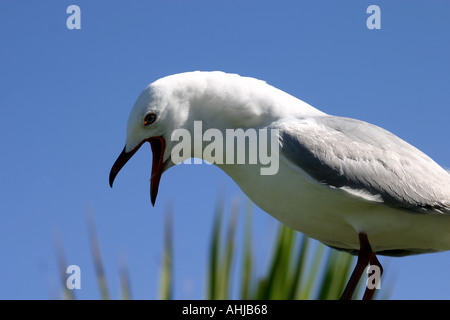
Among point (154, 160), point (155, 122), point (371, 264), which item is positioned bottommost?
point (371, 264)

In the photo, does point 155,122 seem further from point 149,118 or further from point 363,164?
point 363,164

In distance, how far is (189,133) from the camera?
353 cm

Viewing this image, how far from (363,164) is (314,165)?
28 cm

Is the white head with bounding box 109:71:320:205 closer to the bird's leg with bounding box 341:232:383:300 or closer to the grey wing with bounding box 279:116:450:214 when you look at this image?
the grey wing with bounding box 279:116:450:214

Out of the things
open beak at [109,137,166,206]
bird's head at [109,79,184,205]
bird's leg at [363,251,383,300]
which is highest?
bird's head at [109,79,184,205]

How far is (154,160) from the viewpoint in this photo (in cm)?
362

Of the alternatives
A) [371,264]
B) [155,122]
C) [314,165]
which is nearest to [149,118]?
[155,122]

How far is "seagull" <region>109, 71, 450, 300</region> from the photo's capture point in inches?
130

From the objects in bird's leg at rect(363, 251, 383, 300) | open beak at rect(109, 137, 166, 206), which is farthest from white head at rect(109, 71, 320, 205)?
bird's leg at rect(363, 251, 383, 300)

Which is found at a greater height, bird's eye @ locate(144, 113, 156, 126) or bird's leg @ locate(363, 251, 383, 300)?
bird's eye @ locate(144, 113, 156, 126)

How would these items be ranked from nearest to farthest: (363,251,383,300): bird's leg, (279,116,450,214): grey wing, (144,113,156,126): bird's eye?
(279,116,450,214): grey wing, (144,113,156,126): bird's eye, (363,251,383,300): bird's leg

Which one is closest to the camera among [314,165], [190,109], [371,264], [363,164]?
[314,165]
